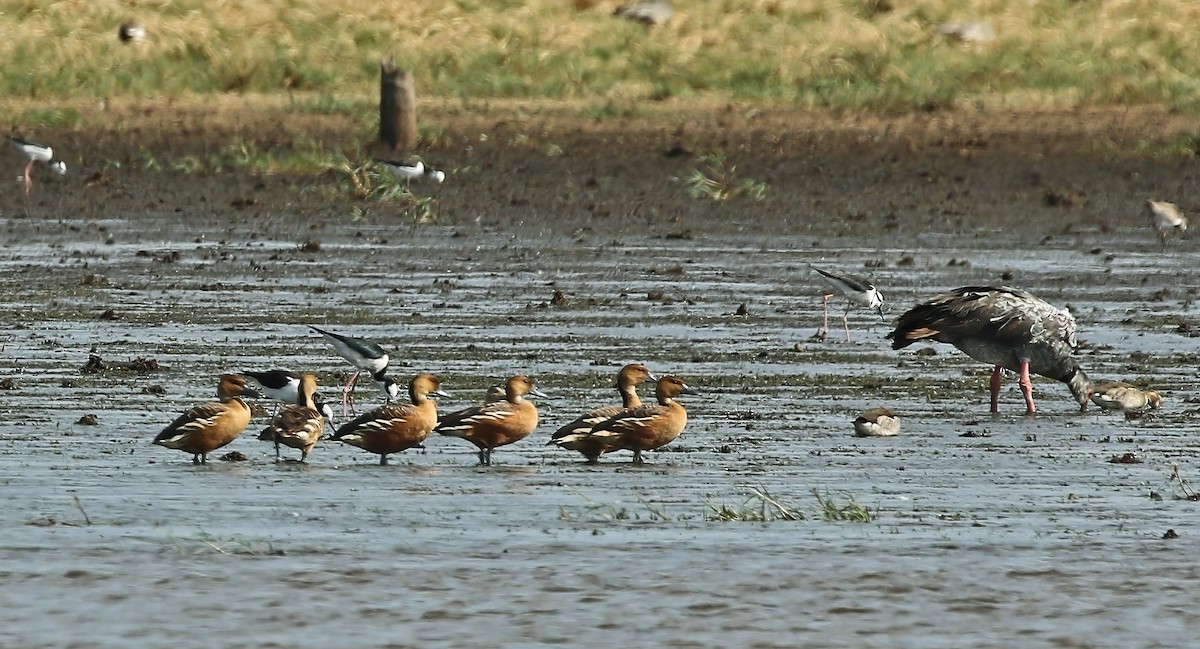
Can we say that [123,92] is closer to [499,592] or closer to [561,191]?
[561,191]

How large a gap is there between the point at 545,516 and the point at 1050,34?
2784 cm

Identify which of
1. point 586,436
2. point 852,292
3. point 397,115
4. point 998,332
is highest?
point 397,115

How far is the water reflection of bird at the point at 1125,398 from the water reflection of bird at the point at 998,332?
51 centimetres

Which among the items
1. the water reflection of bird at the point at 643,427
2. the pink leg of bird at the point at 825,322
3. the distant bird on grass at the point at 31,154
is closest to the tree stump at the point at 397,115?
the distant bird on grass at the point at 31,154

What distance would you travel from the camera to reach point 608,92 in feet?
111

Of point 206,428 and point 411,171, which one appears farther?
point 411,171

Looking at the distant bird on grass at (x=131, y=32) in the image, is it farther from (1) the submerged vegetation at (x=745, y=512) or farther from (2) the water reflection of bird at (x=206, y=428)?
(1) the submerged vegetation at (x=745, y=512)

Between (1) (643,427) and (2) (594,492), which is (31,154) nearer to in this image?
(1) (643,427)

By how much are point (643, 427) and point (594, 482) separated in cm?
47

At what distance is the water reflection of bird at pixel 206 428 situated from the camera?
11758 millimetres

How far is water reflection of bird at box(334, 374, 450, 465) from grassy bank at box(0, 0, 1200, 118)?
20.7m

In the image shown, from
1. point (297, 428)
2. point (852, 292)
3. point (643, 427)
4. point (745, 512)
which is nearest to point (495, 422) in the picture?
point (643, 427)

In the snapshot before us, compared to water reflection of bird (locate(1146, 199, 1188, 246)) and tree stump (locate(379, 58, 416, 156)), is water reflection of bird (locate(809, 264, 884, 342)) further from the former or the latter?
tree stump (locate(379, 58, 416, 156))

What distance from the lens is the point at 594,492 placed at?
11289 millimetres
